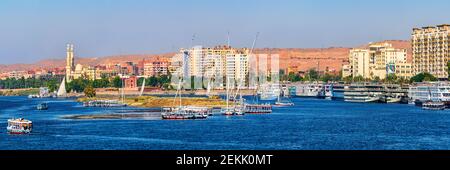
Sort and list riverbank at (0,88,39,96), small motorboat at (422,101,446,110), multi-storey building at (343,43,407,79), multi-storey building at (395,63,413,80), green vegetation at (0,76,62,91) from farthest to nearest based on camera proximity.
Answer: green vegetation at (0,76,62,91) < riverbank at (0,88,39,96) < multi-storey building at (343,43,407,79) < multi-storey building at (395,63,413,80) < small motorboat at (422,101,446,110)

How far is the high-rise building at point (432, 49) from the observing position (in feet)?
172

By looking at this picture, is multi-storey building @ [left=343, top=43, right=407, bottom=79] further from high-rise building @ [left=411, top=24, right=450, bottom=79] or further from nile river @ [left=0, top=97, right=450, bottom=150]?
nile river @ [left=0, top=97, right=450, bottom=150]

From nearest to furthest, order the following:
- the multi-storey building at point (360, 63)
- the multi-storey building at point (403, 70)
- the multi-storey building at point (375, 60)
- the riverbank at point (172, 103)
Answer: the riverbank at point (172, 103)
the multi-storey building at point (403, 70)
the multi-storey building at point (375, 60)
the multi-storey building at point (360, 63)

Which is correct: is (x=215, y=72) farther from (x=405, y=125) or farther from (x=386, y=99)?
(x=405, y=125)

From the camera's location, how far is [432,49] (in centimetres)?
5391

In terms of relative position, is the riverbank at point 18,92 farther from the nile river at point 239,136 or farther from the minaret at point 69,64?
the nile river at point 239,136

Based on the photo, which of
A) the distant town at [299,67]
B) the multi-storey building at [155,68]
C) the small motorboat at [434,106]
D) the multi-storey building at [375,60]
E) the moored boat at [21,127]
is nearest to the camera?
the moored boat at [21,127]

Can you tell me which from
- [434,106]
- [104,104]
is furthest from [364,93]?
[104,104]

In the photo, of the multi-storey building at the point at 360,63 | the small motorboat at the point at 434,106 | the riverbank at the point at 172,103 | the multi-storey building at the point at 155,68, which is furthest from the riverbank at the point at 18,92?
the small motorboat at the point at 434,106

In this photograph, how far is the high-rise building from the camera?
52.5 metres

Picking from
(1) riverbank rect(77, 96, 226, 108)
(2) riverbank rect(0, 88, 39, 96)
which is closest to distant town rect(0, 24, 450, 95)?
(2) riverbank rect(0, 88, 39, 96)

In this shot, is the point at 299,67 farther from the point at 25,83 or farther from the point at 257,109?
the point at 257,109
